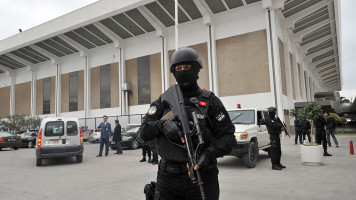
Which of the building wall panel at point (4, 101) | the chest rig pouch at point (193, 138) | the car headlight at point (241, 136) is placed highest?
the building wall panel at point (4, 101)

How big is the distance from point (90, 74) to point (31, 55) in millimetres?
10416

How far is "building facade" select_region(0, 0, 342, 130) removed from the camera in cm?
2339

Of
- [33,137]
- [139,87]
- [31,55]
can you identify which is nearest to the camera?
[33,137]

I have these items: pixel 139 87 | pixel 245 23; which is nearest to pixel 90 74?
pixel 139 87

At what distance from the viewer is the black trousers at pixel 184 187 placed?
214cm

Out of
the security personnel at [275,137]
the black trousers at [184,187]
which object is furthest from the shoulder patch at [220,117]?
the security personnel at [275,137]

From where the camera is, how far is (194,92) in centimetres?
242

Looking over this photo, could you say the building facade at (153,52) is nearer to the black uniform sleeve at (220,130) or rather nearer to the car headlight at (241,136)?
the car headlight at (241,136)

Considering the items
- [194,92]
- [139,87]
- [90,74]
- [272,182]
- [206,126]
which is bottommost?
[272,182]

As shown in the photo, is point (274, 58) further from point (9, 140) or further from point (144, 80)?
point (9, 140)

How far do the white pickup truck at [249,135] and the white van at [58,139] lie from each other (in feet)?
19.5

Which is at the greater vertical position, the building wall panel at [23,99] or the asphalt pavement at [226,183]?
the building wall panel at [23,99]

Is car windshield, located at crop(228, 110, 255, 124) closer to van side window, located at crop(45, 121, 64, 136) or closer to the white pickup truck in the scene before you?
the white pickup truck

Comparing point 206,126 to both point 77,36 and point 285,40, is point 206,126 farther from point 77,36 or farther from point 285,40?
point 77,36
